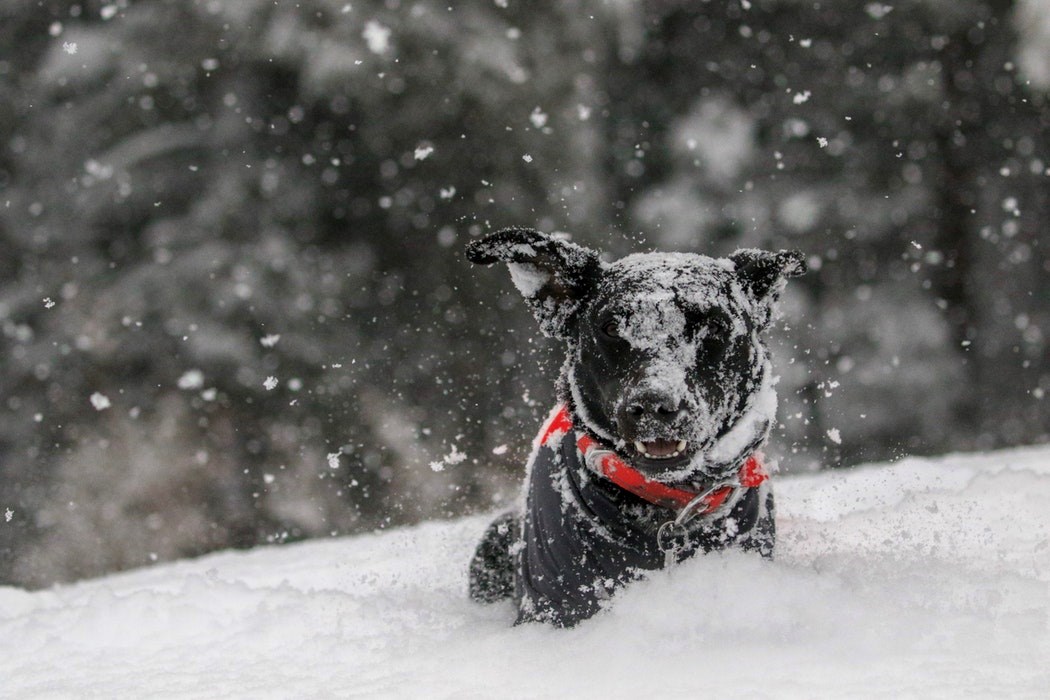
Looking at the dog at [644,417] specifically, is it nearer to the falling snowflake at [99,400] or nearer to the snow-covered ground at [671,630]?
the snow-covered ground at [671,630]

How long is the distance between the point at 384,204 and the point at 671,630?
30.8ft

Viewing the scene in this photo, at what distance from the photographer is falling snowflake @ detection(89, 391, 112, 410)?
11414mm

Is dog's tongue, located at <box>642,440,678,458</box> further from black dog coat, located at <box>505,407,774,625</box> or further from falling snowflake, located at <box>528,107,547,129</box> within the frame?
falling snowflake, located at <box>528,107,547,129</box>

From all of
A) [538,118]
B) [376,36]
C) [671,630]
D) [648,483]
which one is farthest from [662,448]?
[376,36]

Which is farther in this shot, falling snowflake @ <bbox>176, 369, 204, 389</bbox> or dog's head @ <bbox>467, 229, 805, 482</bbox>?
falling snowflake @ <bbox>176, 369, 204, 389</bbox>

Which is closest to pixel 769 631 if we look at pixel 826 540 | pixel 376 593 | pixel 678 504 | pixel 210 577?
pixel 678 504

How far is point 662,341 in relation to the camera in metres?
3.12

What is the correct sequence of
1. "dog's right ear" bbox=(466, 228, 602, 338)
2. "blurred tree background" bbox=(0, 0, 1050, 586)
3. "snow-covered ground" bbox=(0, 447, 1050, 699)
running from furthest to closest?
1. "blurred tree background" bbox=(0, 0, 1050, 586)
2. "dog's right ear" bbox=(466, 228, 602, 338)
3. "snow-covered ground" bbox=(0, 447, 1050, 699)

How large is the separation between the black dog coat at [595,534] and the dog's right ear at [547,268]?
53 cm

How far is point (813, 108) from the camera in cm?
1101

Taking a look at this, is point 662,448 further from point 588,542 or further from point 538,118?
point 538,118

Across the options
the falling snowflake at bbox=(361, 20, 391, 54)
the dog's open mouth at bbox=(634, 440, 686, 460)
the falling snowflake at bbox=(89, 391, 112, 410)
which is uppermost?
the falling snowflake at bbox=(361, 20, 391, 54)

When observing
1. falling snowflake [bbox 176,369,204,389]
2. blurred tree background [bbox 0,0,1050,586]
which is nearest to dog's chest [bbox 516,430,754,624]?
blurred tree background [bbox 0,0,1050,586]

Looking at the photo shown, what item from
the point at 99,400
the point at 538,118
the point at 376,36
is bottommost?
the point at 99,400
